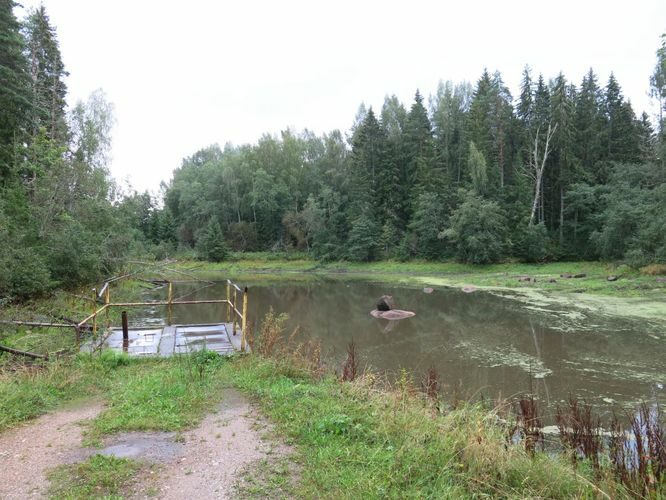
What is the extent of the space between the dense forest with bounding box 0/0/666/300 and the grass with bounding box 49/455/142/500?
9.35 metres

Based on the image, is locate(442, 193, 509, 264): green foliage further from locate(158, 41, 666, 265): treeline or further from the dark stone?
the dark stone

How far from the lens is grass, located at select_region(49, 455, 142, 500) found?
12.9 ft

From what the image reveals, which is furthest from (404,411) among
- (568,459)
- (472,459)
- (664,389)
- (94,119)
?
(94,119)

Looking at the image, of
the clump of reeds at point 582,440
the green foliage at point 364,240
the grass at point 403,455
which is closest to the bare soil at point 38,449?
the grass at point 403,455

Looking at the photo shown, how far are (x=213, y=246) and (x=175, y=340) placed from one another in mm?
48570

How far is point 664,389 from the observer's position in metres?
9.60

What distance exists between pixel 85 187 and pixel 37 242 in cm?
569

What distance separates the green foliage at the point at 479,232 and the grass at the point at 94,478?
3711 centimetres

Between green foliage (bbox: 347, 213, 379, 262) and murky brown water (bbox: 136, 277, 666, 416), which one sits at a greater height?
green foliage (bbox: 347, 213, 379, 262)

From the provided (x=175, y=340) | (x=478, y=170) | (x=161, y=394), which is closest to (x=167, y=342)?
(x=175, y=340)

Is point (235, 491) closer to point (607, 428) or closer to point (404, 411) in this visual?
point (404, 411)

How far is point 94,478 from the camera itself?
13.7ft

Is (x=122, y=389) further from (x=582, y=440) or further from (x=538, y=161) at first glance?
(x=538, y=161)

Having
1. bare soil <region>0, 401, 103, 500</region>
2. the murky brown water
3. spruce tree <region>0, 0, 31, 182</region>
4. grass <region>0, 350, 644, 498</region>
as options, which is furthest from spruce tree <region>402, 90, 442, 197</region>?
bare soil <region>0, 401, 103, 500</region>
